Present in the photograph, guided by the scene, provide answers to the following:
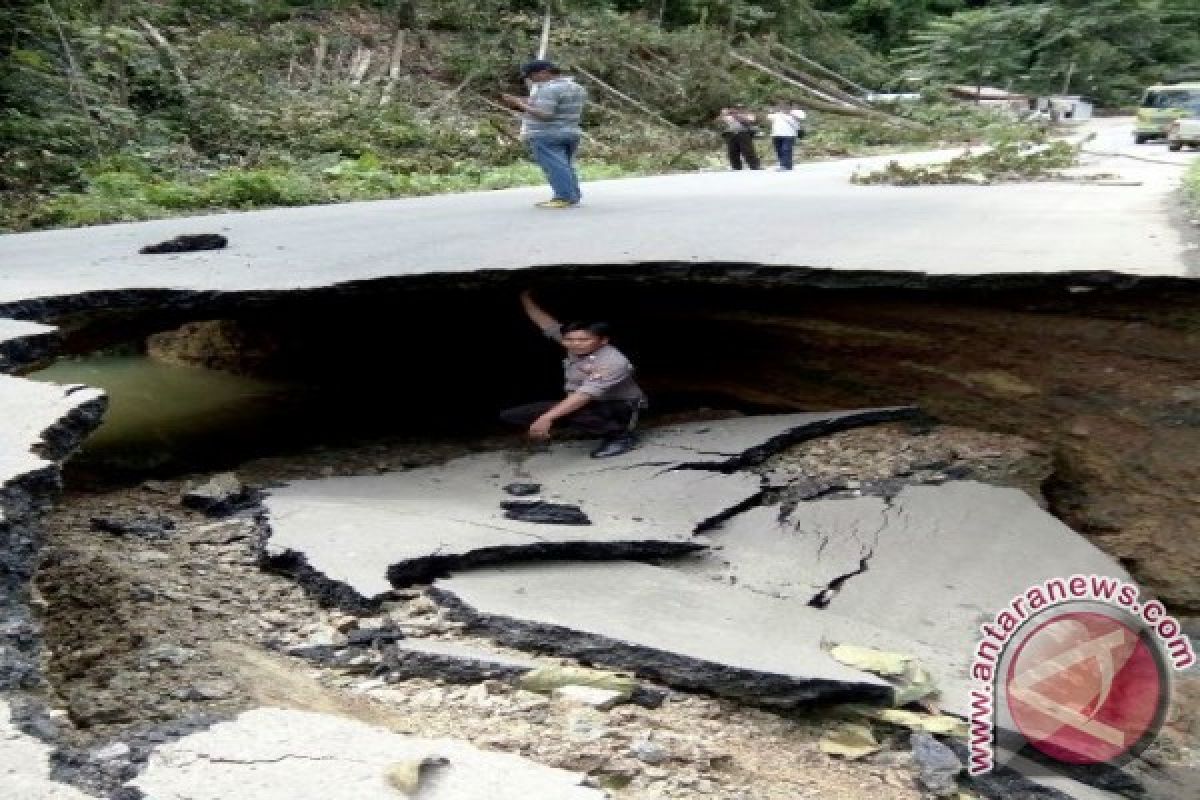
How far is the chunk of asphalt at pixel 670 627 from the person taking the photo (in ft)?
11.3

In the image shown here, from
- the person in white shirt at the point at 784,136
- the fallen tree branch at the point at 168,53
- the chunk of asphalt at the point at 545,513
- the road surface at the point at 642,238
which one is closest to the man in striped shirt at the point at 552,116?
the road surface at the point at 642,238

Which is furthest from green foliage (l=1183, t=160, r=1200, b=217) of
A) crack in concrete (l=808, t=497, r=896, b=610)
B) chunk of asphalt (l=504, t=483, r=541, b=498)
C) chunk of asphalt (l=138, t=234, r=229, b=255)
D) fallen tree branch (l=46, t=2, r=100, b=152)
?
fallen tree branch (l=46, t=2, r=100, b=152)

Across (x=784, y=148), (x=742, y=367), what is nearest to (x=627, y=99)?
(x=784, y=148)

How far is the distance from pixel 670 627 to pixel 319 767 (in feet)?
5.67

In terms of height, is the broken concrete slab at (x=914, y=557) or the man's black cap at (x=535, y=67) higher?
the man's black cap at (x=535, y=67)

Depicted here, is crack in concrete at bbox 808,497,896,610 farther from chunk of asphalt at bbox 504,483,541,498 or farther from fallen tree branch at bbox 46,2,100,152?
fallen tree branch at bbox 46,2,100,152

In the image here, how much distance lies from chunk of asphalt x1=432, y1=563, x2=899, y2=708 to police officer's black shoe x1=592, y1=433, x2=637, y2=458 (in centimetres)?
168

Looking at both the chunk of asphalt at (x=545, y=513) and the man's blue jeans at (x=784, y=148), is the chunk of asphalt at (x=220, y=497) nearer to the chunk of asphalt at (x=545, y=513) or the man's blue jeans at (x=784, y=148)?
the chunk of asphalt at (x=545, y=513)

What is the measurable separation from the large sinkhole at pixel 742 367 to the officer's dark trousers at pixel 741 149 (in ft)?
26.5

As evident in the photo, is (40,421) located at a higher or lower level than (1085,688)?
higher

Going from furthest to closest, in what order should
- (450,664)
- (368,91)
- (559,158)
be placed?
(368,91) → (559,158) → (450,664)

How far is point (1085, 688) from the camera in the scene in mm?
4023

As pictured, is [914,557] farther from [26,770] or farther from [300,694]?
[26,770]

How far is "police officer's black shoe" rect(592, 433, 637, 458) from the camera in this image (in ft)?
20.2
